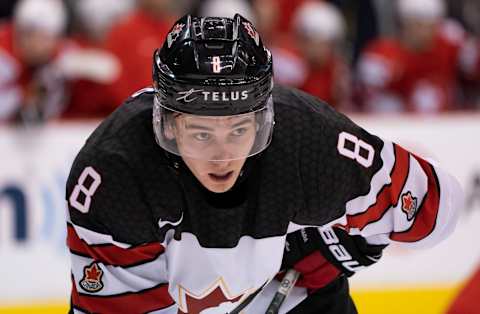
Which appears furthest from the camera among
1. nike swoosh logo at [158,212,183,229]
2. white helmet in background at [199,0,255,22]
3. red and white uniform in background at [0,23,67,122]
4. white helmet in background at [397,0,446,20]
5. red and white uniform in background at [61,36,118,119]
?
white helmet in background at [397,0,446,20]

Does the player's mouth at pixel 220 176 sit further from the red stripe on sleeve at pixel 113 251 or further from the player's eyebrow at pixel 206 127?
the red stripe on sleeve at pixel 113 251

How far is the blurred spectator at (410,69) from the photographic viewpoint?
199 inches

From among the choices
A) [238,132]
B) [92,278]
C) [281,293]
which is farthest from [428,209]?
[92,278]

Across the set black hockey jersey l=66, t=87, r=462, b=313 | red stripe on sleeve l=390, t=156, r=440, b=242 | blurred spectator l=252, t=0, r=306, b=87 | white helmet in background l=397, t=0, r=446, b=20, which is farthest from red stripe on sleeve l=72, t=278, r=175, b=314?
white helmet in background l=397, t=0, r=446, b=20

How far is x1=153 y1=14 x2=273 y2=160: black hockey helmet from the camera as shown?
1.95 meters

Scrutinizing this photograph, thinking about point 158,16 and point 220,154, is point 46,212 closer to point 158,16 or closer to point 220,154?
point 158,16

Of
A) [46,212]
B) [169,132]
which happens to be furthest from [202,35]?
[46,212]

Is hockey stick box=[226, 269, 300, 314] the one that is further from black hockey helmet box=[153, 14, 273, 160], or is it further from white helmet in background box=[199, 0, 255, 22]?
white helmet in background box=[199, 0, 255, 22]

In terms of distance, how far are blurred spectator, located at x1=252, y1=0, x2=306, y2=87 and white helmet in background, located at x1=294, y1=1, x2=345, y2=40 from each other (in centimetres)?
11

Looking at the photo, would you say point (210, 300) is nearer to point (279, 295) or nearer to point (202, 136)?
point (279, 295)

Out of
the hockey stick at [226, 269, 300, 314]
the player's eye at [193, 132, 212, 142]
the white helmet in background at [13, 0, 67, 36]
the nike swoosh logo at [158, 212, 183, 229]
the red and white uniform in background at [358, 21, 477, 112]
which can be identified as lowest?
the red and white uniform in background at [358, 21, 477, 112]

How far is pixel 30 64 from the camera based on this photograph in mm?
4293

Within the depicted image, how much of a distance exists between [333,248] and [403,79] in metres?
2.86

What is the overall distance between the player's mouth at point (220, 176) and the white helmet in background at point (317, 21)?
2.92 meters
